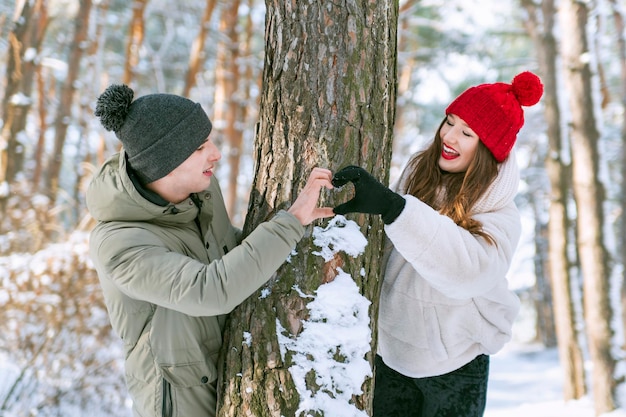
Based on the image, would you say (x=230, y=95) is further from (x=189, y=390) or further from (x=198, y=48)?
(x=189, y=390)

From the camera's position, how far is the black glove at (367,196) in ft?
5.88

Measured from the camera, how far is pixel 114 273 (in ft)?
5.39

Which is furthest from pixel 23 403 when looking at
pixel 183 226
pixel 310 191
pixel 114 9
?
pixel 114 9

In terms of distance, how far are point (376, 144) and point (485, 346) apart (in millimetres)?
880

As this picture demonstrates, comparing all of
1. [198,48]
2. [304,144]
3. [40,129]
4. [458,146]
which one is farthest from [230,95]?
[304,144]

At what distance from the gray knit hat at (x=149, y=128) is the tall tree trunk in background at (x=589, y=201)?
5.36 m

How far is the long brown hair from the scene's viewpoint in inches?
81.8

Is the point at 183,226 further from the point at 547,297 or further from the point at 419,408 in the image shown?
the point at 547,297

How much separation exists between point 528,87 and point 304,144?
2.99 ft

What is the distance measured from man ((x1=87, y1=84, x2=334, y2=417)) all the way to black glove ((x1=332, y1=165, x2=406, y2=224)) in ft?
0.25

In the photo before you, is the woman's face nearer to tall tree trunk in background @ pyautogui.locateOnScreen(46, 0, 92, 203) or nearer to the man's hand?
the man's hand

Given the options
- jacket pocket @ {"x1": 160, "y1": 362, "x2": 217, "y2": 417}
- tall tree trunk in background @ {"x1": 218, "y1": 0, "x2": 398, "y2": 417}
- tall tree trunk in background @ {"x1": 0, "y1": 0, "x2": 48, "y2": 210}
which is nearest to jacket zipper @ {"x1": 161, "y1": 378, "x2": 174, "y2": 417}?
jacket pocket @ {"x1": 160, "y1": 362, "x2": 217, "y2": 417}

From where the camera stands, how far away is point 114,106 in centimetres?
175

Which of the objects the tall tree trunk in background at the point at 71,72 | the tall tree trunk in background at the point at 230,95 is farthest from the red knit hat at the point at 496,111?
the tall tree trunk in background at the point at 71,72
